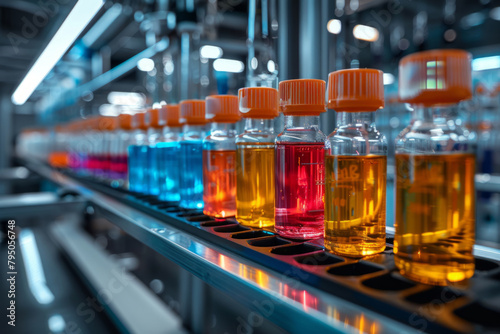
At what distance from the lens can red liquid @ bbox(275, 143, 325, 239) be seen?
0.66 metres

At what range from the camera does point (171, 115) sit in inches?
41.7

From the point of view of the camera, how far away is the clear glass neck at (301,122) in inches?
27.8

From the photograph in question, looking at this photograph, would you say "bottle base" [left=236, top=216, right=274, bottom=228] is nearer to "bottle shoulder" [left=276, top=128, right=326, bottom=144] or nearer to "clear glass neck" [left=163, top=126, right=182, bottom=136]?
"bottle shoulder" [left=276, top=128, right=326, bottom=144]

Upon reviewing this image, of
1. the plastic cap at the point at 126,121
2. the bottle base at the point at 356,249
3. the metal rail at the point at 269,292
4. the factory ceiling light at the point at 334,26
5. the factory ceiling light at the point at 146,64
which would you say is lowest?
the metal rail at the point at 269,292

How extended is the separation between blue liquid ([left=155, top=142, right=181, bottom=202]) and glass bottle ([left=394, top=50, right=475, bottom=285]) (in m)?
0.69

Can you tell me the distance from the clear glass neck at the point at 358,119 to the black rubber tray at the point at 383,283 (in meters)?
0.20

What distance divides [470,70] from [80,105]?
424 centimetres

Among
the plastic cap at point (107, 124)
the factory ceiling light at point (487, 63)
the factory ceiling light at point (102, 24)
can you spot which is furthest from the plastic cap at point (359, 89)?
the factory ceiling light at point (487, 63)

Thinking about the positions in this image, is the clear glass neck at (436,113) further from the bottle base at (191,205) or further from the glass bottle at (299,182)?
the bottle base at (191,205)

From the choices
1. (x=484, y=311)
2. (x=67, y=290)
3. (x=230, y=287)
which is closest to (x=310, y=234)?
(x=230, y=287)

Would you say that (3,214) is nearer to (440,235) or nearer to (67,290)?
(67,290)

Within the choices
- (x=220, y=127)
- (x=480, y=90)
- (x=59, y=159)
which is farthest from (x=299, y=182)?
(x=480, y=90)

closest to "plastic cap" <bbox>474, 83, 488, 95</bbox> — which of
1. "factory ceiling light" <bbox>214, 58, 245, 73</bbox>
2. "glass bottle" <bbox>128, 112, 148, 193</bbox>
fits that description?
"factory ceiling light" <bbox>214, 58, 245, 73</bbox>

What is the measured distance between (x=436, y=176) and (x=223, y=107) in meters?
0.48
